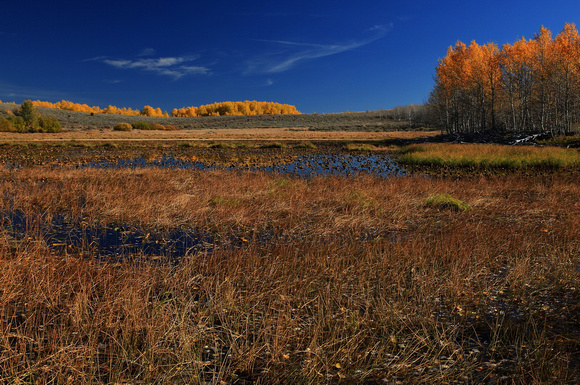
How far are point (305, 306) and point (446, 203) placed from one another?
7149 millimetres

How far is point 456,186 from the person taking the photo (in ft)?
42.9

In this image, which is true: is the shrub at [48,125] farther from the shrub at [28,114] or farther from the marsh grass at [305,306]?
the marsh grass at [305,306]

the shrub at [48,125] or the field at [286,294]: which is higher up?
the shrub at [48,125]

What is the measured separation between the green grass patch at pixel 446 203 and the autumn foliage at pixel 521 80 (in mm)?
31404

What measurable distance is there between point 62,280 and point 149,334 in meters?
2.30

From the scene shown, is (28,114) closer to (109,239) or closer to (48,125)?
(48,125)

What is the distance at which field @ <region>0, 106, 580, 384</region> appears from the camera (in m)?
3.16

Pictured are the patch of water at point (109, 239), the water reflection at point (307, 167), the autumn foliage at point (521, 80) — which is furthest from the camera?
the autumn foliage at point (521, 80)

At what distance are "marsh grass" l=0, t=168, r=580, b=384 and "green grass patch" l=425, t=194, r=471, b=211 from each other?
37.2 inches

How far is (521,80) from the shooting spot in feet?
130

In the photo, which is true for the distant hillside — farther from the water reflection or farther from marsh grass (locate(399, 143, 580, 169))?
the water reflection

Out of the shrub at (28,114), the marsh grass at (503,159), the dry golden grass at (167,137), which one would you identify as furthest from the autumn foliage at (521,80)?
the shrub at (28,114)

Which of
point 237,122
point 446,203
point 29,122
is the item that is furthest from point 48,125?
point 446,203

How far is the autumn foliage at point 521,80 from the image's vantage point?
115ft
